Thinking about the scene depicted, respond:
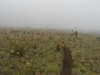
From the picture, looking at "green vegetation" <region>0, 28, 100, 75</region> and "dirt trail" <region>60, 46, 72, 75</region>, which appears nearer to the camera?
Result: "green vegetation" <region>0, 28, 100, 75</region>

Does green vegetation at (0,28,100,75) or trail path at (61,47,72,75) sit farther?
trail path at (61,47,72,75)

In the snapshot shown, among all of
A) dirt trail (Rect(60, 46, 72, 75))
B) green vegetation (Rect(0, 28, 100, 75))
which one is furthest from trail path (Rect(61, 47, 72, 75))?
green vegetation (Rect(0, 28, 100, 75))

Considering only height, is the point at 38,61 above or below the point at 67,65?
above

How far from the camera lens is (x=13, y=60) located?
1061 cm

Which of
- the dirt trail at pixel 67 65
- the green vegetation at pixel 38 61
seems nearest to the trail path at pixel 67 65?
the dirt trail at pixel 67 65

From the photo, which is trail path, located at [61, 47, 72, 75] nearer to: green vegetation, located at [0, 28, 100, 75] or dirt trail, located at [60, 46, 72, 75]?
dirt trail, located at [60, 46, 72, 75]

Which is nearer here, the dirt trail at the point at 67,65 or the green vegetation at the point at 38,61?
the green vegetation at the point at 38,61

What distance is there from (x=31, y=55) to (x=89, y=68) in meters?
4.74

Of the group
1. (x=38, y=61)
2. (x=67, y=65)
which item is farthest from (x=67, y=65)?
(x=38, y=61)

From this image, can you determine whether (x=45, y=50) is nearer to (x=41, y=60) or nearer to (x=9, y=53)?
(x=41, y=60)

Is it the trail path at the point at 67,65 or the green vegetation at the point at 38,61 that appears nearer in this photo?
the green vegetation at the point at 38,61

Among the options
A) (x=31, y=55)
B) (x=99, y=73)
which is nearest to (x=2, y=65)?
(x=31, y=55)

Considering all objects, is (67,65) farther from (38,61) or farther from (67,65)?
(38,61)

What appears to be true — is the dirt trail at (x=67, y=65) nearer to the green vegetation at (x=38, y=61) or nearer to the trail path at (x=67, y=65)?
the trail path at (x=67, y=65)
